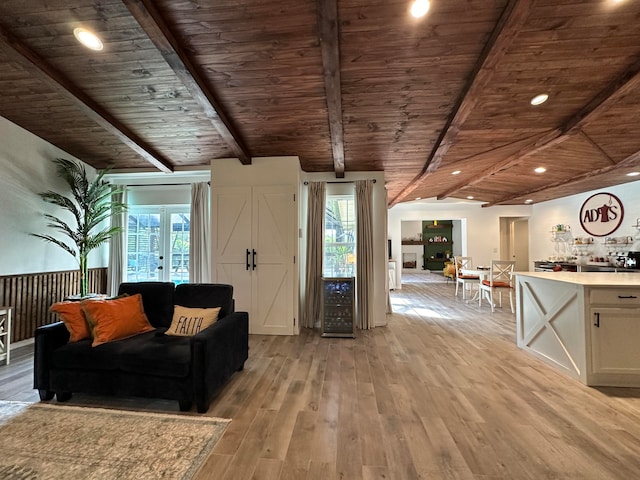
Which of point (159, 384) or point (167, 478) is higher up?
point (159, 384)

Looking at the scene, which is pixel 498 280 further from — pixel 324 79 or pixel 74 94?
pixel 74 94

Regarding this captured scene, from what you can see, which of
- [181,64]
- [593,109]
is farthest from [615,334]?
[181,64]

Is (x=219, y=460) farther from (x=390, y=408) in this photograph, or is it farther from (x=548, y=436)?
(x=548, y=436)

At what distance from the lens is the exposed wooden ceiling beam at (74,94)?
2.54 meters

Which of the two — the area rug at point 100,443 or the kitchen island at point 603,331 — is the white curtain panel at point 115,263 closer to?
the area rug at point 100,443

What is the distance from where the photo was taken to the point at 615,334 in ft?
8.05

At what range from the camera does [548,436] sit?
183 centimetres

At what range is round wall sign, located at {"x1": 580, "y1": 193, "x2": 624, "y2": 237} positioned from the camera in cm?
618

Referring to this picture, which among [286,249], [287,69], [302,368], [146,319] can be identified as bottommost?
[302,368]

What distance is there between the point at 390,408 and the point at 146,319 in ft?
7.92

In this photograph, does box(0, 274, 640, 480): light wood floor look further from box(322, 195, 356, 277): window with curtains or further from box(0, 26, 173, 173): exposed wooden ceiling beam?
box(0, 26, 173, 173): exposed wooden ceiling beam

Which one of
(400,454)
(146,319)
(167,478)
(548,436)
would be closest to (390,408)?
(400,454)

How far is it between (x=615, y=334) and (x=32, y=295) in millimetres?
6656

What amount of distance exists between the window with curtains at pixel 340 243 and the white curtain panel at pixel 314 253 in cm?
16
